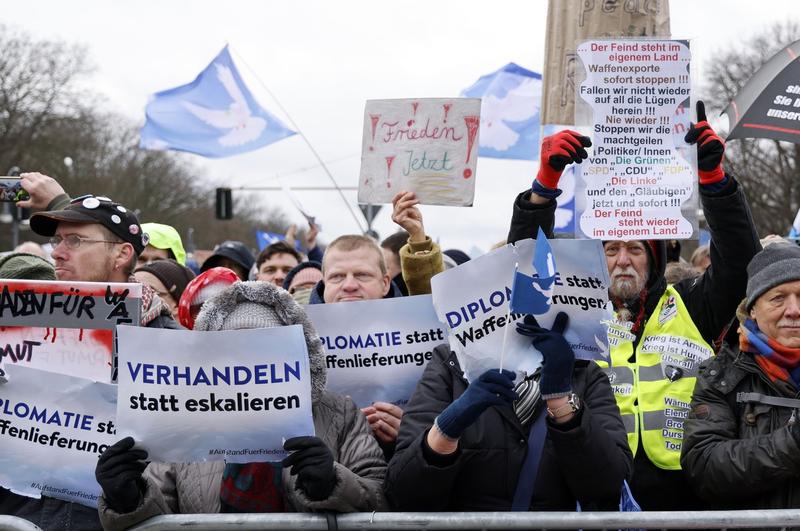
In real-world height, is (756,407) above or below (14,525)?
above

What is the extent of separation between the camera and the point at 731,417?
3.41m

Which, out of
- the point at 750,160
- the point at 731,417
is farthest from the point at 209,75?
the point at 750,160

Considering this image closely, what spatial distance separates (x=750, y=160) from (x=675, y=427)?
31.3m

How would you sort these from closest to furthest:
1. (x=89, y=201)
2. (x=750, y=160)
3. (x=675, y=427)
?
(x=675, y=427), (x=89, y=201), (x=750, y=160)

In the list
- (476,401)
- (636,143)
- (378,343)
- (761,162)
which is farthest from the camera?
(761,162)

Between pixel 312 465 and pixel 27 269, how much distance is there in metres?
2.09

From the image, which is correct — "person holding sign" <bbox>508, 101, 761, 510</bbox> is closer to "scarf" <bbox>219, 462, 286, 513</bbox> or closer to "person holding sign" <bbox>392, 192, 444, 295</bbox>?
"person holding sign" <bbox>392, 192, 444, 295</bbox>

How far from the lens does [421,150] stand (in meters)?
4.19

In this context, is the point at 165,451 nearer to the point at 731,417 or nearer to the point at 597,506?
the point at 597,506

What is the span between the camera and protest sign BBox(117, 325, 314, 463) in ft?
9.83

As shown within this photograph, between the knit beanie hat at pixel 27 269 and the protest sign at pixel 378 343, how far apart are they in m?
1.23

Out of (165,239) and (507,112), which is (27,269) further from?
(507,112)

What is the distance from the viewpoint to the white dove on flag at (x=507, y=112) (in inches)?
356

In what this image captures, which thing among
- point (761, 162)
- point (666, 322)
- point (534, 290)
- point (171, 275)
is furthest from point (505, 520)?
point (761, 162)
